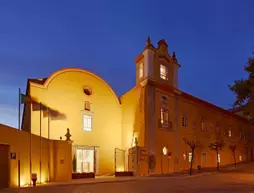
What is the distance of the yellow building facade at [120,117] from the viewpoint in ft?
87.5

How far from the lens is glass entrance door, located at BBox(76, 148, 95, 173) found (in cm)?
2758

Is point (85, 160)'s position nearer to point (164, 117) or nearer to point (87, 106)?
point (87, 106)

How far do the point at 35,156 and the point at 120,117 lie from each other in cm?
1193

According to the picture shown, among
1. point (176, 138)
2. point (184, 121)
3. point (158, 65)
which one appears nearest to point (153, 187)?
point (176, 138)

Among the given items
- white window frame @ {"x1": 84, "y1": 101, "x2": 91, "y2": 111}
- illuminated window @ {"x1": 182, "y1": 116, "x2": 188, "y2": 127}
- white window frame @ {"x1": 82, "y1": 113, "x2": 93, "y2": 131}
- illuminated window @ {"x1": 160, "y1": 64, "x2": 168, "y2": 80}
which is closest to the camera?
white window frame @ {"x1": 82, "y1": 113, "x2": 93, "y2": 131}

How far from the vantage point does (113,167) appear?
97.0 ft

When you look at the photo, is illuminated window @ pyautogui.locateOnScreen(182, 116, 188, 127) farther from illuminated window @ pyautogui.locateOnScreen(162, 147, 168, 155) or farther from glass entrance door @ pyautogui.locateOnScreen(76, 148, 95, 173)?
glass entrance door @ pyautogui.locateOnScreen(76, 148, 95, 173)

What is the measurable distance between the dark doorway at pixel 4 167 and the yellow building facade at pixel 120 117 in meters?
7.00

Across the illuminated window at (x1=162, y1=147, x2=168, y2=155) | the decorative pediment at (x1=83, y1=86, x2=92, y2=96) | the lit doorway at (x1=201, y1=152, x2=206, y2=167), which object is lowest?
the lit doorway at (x1=201, y1=152, x2=206, y2=167)

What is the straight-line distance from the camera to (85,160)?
92.1ft

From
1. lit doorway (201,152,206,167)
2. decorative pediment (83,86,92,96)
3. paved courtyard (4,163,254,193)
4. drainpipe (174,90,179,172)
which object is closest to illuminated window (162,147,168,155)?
drainpipe (174,90,179,172)

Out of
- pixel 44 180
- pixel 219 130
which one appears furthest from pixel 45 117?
pixel 219 130

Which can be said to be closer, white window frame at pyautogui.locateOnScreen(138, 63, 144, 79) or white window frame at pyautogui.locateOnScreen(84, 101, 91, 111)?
white window frame at pyautogui.locateOnScreen(84, 101, 91, 111)

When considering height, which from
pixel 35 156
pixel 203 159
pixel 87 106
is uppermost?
pixel 87 106
